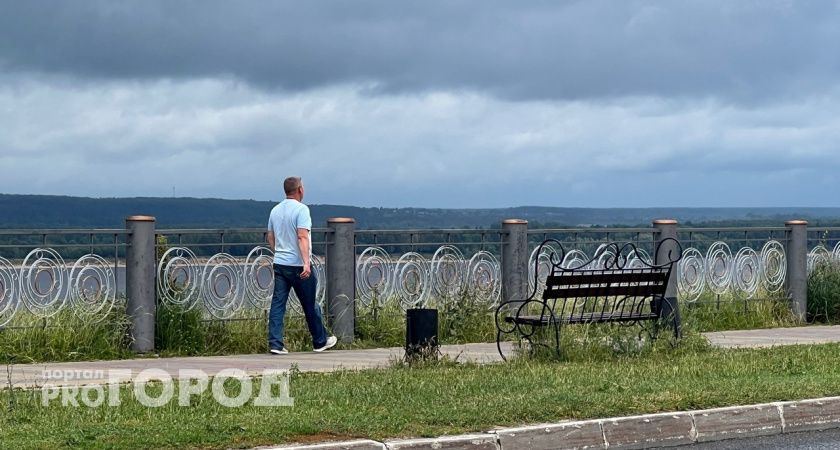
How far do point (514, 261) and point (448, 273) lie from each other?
3.02ft

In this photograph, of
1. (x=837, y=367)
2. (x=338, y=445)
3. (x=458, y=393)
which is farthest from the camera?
(x=837, y=367)

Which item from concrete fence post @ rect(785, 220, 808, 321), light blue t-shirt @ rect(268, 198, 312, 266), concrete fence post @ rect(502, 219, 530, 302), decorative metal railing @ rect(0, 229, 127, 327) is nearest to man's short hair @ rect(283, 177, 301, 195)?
light blue t-shirt @ rect(268, 198, 312, 266)

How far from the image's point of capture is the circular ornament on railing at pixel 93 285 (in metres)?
16.1

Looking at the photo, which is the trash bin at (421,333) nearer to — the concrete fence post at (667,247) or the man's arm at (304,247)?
the man's arm at (304,247)

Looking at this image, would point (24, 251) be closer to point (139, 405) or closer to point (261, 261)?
point (261, 261)

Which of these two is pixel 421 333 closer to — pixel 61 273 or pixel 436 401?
pixel 436 401

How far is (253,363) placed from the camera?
14.8 m

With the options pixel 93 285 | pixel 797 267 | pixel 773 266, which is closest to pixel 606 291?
pixel 93 285

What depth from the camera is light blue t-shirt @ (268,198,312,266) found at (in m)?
16.0

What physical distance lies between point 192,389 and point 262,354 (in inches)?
187

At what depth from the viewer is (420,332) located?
13.8m

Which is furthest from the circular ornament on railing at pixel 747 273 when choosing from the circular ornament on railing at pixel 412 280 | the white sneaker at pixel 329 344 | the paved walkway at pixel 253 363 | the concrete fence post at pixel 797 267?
the white sneaker at pixel 329 344

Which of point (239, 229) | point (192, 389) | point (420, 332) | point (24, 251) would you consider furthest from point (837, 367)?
point (24, 251)

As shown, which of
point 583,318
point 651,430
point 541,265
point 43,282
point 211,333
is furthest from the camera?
point 541,265
